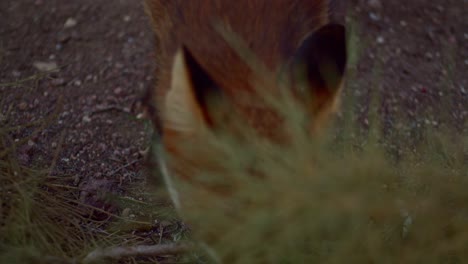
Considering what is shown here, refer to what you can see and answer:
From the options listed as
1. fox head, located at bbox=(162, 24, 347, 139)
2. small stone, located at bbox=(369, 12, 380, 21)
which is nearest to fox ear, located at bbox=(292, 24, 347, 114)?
fox head, located at bbox=(162, 24, 347, 139)

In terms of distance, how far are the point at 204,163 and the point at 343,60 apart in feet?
1.37

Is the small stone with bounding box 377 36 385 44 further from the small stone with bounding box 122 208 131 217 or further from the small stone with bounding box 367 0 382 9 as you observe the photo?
the small stone with bounding box 122 208 131 217

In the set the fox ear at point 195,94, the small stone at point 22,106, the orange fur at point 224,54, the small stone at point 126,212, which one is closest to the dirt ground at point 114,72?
the small stone at point 22,106

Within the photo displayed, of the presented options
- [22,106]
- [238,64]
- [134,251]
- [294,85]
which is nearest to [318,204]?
[294,85]

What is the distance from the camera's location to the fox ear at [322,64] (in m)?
1.52

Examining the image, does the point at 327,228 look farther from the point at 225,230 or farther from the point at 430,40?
the point at 430,40

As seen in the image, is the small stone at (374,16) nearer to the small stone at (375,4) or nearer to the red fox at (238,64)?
the small stone at (375,4)

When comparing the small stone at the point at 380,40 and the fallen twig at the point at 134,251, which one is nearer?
the fallen twig at the point at 134,251

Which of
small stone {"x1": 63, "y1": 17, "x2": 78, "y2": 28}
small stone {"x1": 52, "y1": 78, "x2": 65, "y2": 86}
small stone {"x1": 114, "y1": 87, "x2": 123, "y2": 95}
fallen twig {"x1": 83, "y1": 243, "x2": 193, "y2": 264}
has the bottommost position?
small stone {"x1": 114, "y1": 87, "x2": 123, "y2": 95}

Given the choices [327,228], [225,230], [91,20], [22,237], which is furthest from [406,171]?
[91,20]

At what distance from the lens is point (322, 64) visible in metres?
1.57

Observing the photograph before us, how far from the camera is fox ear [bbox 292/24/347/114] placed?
4.99 ft

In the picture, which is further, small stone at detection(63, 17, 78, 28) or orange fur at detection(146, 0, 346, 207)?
small stone at detection(63, 17, 78, 28)

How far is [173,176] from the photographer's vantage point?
5.46ft
